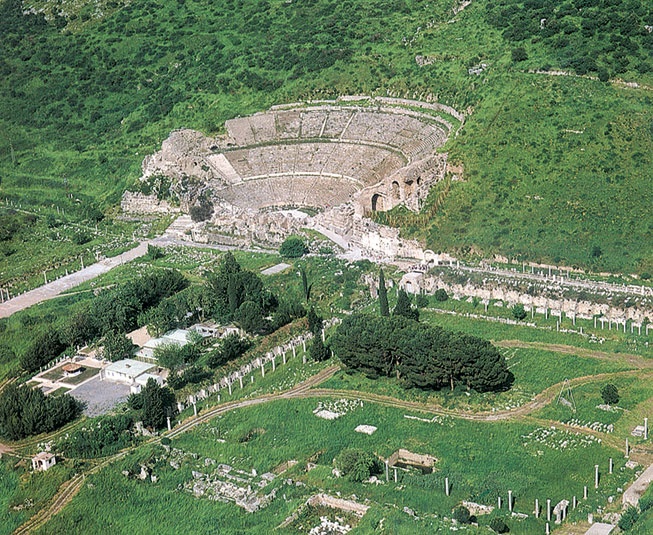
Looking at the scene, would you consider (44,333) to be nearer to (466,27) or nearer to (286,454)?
(286,454)

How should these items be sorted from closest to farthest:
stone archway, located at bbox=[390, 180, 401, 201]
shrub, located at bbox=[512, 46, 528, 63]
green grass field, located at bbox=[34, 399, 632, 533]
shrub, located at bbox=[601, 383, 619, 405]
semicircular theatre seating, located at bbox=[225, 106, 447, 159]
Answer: green grass field, located at bbox=[34, 399, 632, 533]
shrub, located at bbox=[601, 383, 619, 405]
stone archway, located at bbox=[390, 180, 401, 201]
semicircular theatre seating, located at bbox=[225, 106, 447, 159]
shrub, located at bbox=[512, 46, 528, 63]

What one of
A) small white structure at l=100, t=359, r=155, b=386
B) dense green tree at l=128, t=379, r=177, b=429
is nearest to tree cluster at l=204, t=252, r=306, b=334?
small white structure at l=100, t=359, r=155, b=386

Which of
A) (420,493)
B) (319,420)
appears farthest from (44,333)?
(420,493)

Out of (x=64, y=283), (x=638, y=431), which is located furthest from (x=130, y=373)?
(x=638, y=431)

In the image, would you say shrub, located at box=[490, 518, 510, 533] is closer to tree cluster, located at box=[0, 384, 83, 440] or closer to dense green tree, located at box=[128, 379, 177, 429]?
dense green tree, located at box=[128, 379, 177, 429]

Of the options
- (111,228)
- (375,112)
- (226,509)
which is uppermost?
(375,112)

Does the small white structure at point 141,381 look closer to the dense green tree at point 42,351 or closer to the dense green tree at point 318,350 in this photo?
the dense green tree at point 42,351
